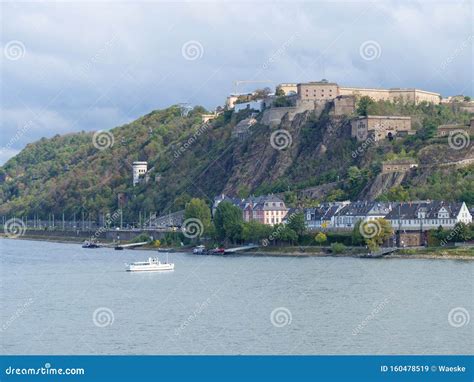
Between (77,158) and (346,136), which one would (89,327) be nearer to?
(346,136)

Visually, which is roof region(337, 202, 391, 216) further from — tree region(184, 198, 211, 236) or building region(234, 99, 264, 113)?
building region(234, 99, 264, 113)

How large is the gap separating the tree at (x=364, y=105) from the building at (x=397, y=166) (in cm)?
1094

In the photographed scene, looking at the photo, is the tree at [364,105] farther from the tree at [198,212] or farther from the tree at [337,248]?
the tree at [337,248]

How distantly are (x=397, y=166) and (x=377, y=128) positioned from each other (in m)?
10.1

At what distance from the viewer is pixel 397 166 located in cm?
6175

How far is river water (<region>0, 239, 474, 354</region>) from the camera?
23391 mm

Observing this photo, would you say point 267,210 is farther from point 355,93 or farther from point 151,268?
point 355,93

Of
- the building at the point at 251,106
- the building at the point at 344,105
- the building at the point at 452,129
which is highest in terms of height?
the building at the point at 251,106

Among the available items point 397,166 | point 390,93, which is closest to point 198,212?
point 397,166

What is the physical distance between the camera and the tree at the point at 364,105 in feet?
240

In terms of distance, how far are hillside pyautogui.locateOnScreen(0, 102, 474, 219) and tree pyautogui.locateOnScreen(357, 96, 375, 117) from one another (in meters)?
0.85

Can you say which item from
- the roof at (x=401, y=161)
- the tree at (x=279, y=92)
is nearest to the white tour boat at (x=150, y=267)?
the roof at (x=401, y=161)

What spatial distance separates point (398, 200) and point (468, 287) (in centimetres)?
2360
